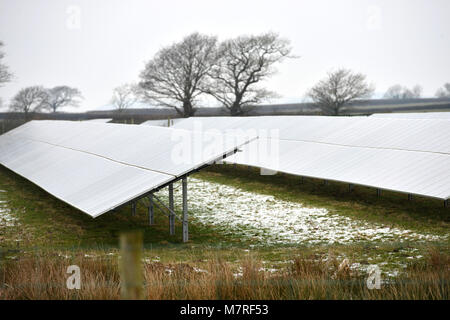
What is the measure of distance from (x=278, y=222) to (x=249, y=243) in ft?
7.68

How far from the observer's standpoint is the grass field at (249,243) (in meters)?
5.80

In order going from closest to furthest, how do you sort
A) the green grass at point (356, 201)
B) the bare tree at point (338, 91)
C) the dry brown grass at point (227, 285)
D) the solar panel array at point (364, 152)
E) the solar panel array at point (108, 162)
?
1. the dry brown grass at point (227, 285)
2. the solar panel array at point (108, 162)
3. the green grass at point (356, 201)
4. the solar panel array at point (364, 152)
5. the bare tree at point (338, 91)

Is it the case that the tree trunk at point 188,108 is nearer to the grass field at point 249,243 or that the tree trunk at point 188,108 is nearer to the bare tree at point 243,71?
the bare tree at point 243,71

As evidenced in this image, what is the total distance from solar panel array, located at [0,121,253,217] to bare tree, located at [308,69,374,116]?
119 feet

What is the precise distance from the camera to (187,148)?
42.1 feet

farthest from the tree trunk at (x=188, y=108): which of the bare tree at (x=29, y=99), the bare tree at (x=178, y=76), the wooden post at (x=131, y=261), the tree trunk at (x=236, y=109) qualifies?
the wooden post at (x=131, y=261)

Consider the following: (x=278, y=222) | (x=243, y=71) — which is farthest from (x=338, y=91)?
(x=278, y=222)

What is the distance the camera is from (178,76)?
192 ft

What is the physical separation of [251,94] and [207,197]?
134 ft

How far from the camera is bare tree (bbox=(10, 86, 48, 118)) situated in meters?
76.9

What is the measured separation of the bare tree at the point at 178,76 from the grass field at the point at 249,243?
36.2 meters
